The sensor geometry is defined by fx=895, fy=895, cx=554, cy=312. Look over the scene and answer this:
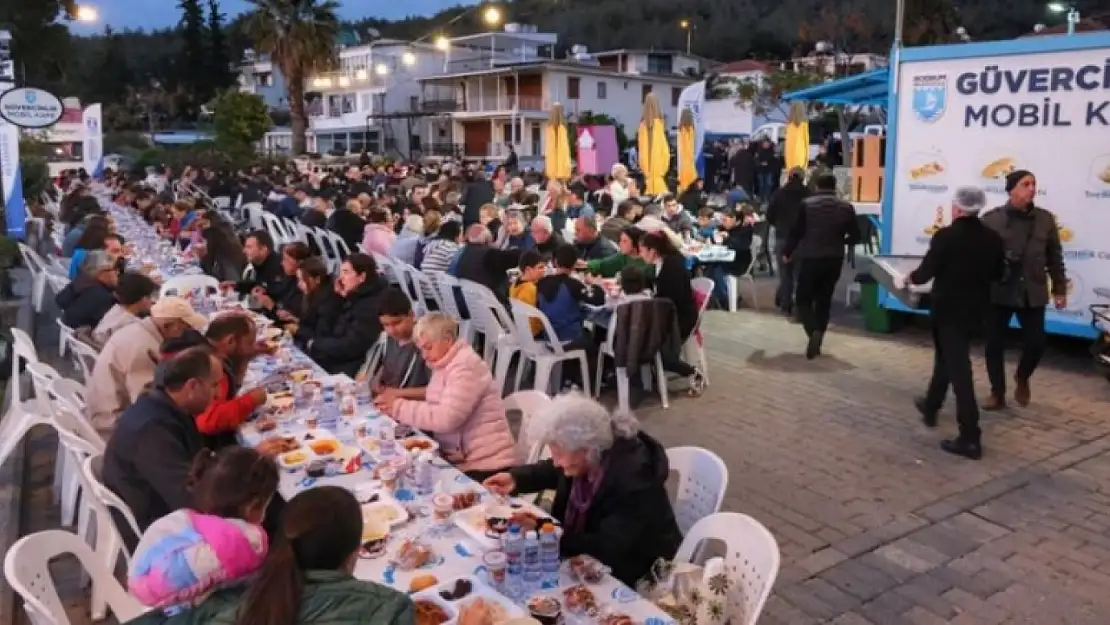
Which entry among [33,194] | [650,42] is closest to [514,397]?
[33,194]

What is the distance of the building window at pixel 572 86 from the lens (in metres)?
42.4

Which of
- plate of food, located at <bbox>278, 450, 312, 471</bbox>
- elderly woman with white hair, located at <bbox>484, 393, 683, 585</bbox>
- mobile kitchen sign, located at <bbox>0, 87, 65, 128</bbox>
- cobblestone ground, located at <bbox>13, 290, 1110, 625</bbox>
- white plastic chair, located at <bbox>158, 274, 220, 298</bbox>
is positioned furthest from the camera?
mobile kitchen sign, located at <bbox>0, 87, 65, 128</bbox>

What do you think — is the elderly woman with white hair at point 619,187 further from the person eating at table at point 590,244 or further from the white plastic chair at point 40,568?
the white plastic chair at point 40,568

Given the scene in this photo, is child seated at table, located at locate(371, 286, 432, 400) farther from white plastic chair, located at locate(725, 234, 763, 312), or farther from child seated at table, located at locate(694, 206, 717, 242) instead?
child seated at table, located at locate(694, 206, 717, 242)

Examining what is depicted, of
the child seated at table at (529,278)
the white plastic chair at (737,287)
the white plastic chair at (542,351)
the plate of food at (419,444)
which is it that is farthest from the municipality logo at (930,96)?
the plate of food at (419,444)

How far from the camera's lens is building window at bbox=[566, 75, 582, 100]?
139ft

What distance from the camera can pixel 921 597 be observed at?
3869mm

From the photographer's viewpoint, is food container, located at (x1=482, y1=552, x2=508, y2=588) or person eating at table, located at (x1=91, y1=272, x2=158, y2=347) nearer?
food container, located at (x1=482, y1=552, x2=508, y2=588)

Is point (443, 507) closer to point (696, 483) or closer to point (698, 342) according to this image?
point (696, 483)

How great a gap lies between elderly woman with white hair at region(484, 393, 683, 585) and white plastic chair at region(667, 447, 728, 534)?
305 millimetres

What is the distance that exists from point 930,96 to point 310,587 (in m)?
7.77

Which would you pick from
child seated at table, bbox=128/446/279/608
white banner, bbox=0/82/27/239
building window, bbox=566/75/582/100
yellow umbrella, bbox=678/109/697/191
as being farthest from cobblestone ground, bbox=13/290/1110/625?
building window, bbox=566/75/582/100

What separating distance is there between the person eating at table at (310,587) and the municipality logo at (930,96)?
7.48 meters

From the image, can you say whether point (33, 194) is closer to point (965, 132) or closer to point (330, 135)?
point (965, 132)
